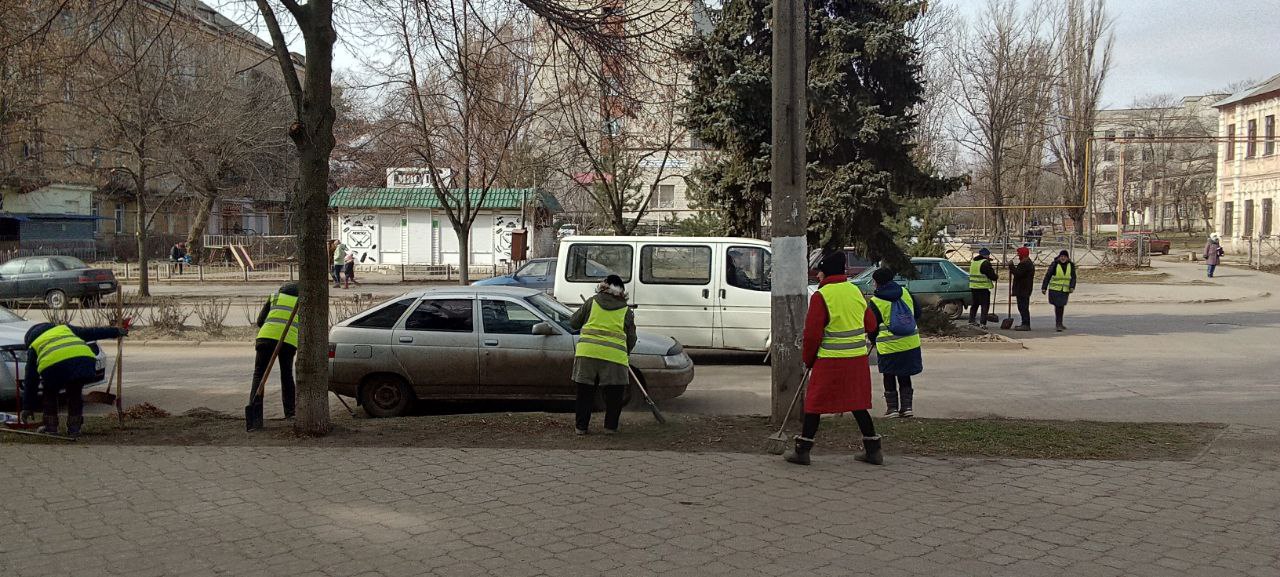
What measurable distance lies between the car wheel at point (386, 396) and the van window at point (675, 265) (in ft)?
15.9

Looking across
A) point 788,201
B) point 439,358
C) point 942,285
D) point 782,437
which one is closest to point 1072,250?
point 942,285

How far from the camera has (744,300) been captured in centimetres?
1357

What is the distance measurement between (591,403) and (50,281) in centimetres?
2313

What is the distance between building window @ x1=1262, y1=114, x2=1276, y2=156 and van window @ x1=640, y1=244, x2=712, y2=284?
45.4 m

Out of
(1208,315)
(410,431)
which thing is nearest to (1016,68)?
(1208,315)

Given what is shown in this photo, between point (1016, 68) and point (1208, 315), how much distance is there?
2374 cm

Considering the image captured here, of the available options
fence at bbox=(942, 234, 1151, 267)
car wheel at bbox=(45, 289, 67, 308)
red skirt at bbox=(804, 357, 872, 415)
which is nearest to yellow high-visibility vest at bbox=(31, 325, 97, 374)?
red skirt at bbox=(804, 357, 872, 415)

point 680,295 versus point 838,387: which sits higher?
point 680,295

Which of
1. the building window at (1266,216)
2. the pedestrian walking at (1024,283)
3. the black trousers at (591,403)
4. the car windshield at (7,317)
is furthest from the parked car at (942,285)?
the building window at (1266,216)

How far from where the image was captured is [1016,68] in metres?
43.7

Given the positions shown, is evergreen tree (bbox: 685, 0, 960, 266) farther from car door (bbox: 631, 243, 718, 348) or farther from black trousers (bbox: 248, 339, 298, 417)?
black trousers (bbox: 248, 339, 298, 417)

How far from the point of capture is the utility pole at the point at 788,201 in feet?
26.2

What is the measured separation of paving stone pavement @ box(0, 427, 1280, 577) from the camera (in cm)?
510

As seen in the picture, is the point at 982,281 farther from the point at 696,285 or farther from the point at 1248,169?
the point at 1248,169
